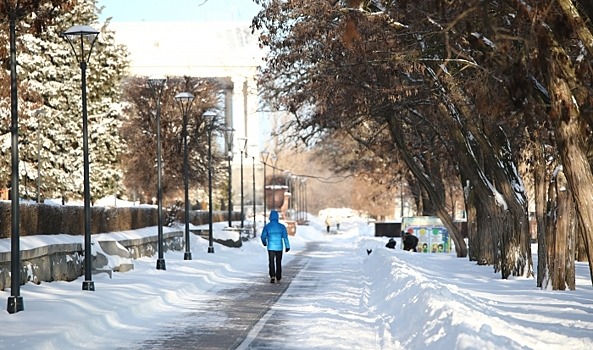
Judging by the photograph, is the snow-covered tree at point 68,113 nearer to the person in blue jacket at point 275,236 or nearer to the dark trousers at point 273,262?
the dark trousers at point 273,262

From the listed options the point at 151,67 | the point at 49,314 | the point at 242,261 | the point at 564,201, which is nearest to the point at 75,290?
the point at 49,314

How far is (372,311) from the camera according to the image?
2289 cm

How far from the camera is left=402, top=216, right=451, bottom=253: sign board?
175 feet

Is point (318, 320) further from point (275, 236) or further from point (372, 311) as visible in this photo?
point (275, 236)

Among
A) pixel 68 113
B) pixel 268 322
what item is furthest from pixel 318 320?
pixel 68 113

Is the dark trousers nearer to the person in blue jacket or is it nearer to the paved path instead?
the person in blue jacket

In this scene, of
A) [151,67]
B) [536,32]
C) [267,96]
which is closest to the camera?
[536,32]

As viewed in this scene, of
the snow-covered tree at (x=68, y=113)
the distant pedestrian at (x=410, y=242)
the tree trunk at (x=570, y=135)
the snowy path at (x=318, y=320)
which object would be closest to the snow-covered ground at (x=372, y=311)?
the snowy path at (x=318, y=320)

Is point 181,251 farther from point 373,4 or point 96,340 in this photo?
point 96,340

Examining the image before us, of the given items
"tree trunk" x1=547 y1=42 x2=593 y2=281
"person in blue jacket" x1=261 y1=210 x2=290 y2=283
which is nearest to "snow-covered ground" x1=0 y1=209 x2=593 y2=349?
"person in blue jacket" x1=261 y1=210 x2=290 y2=283

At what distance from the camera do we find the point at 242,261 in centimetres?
4862

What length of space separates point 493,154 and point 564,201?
5.12 m

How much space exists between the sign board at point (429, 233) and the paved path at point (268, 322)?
21.9 metres

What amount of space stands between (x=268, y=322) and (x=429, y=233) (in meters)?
33.7
